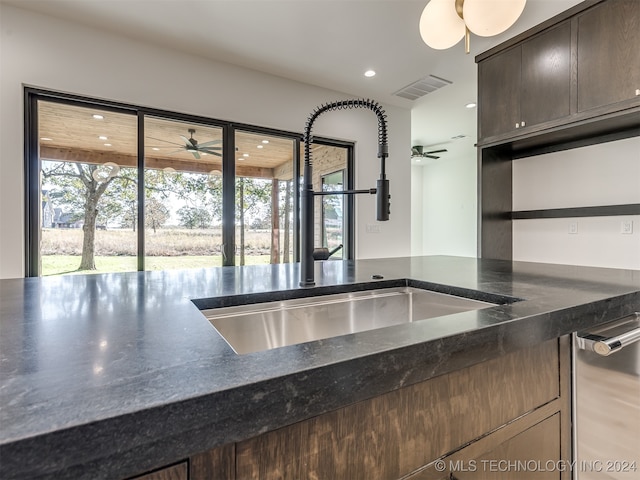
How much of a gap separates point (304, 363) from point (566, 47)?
123 inches

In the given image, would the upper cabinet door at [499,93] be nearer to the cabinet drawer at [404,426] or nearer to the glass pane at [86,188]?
the cabinet drawer at [404,426]

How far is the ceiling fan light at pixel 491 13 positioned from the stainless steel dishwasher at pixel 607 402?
1.59 metres

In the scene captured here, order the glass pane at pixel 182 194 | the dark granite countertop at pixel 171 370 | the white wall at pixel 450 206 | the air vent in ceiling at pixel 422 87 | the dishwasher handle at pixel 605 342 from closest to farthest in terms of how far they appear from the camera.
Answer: the dark granite countertop at pixel 171 370 < the dishwasher handle at pixel 605 342 < the glass pane at pixel 182 194 < the air vent in ceiling at pixel 422 87 < the white wall at pixel 450 206

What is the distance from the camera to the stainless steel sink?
0.93m

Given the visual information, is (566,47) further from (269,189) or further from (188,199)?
(188,199)

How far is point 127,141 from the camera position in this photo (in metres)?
3.07

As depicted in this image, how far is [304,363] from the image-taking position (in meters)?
0.44

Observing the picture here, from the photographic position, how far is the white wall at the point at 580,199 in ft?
8.04

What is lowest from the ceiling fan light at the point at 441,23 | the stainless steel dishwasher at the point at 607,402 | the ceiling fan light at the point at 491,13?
the stainless steel dishwasher at the point at 607,402

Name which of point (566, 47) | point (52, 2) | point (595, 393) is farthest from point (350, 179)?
point (595, 393)

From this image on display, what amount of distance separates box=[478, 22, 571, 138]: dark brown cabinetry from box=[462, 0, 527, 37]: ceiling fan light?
988 millimetres

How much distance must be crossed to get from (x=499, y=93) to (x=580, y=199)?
1138 millimetres

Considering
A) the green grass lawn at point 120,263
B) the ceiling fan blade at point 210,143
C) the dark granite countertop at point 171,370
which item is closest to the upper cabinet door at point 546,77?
the dark granite countertop at point 171,370

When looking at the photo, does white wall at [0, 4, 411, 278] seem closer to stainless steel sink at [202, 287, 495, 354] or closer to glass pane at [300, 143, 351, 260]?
glass pane at [300, 143, 351, 260]
